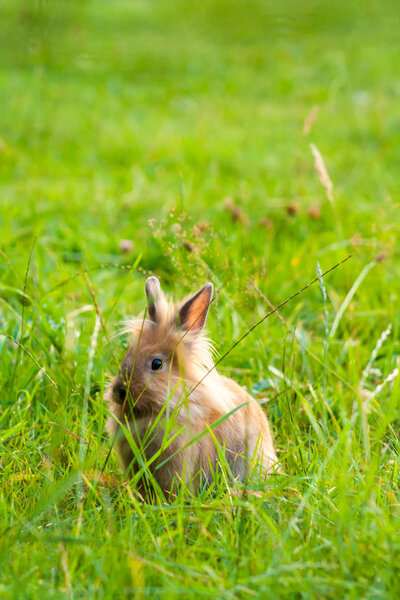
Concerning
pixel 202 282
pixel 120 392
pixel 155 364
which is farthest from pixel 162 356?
pixel 202 282

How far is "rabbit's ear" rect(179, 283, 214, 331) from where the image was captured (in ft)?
8.23

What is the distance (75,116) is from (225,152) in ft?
8.08

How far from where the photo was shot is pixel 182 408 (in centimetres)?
241

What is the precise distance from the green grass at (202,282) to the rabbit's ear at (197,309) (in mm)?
248

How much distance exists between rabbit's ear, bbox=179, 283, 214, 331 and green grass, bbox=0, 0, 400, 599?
248 mm

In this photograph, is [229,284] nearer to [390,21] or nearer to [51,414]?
[51,414]

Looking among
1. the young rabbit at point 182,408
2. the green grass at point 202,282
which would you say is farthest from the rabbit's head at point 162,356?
the green grass at point 202,282

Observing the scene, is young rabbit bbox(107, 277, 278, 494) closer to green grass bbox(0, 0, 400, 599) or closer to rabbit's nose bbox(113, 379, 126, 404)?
rabbit's nose bbox(113, 379, 126, 404)

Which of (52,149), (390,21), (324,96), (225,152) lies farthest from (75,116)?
(390,21)

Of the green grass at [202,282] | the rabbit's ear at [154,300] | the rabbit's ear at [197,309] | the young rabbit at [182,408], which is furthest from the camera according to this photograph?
the rabbit's ear at [154,300]

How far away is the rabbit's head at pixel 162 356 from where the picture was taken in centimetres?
243

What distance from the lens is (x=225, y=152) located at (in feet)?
23.1

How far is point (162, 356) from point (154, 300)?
0.28 metres

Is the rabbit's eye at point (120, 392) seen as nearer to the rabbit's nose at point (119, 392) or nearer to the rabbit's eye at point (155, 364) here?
the rabbit's nose at point (119, 392)
